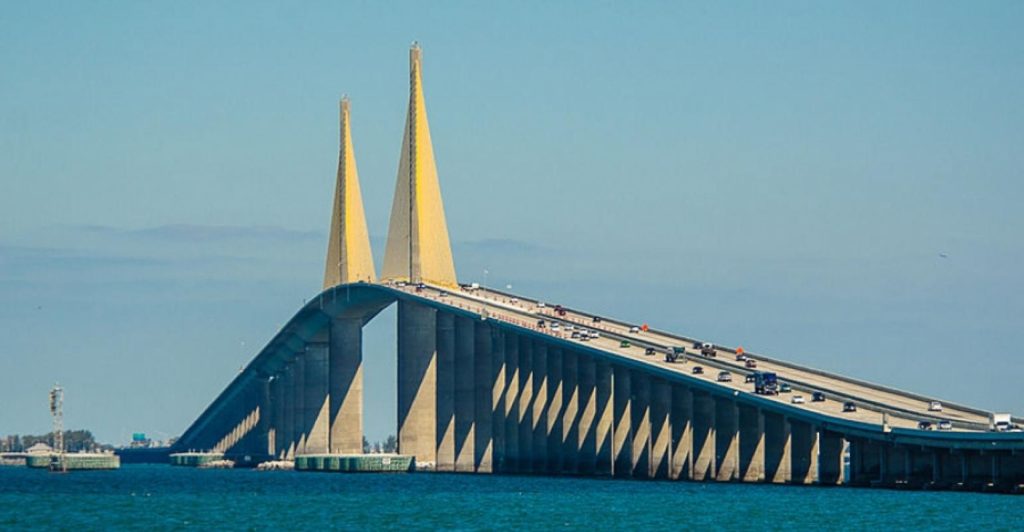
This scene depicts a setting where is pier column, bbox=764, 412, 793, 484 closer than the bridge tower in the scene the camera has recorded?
Yes

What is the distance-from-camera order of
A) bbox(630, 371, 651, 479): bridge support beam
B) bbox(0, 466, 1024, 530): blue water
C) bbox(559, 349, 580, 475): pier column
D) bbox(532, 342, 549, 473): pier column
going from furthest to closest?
bbox(532, 342, 549, 473): pier column, bbox(559, 349, 580, 475): pier column, bbox(630, 371, 651, 479): bridge support beam, bbox(0, 466, 1024, 530): blue water

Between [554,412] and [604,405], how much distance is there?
28.0 feet

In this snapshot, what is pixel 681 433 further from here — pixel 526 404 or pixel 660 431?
pixel 526 404

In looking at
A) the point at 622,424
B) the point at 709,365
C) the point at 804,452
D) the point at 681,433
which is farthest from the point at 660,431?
the point at 804,452

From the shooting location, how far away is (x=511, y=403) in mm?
173125

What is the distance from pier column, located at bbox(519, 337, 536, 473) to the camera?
167750 millimetres

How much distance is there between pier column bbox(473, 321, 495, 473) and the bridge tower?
19.5 meters

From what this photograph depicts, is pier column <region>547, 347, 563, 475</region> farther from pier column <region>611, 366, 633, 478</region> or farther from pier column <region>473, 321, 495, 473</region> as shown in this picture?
pier column <region>473, 321, 495, 473</region>

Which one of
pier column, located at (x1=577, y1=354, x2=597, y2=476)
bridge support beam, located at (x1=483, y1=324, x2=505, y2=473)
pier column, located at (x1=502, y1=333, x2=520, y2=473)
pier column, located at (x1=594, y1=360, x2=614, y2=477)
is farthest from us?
bridge support beam, located at (x1=483, y1=324, x2=505, y2=473)

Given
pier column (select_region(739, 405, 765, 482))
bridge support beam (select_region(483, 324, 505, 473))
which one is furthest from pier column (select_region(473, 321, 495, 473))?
pier column (select_region(739, 405, 765, 482))

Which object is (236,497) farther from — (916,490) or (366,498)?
(916,490)

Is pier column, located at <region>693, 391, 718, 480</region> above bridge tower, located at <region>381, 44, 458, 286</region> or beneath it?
beneath

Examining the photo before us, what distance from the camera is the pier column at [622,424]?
15221cm

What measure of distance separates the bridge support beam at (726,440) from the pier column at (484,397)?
37667 mm
